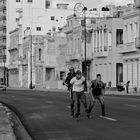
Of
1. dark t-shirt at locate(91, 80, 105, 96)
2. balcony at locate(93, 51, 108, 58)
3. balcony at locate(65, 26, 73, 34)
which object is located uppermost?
balcony at locate(65, 26, 73, 34)

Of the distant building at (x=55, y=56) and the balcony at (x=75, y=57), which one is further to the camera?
the distant building at (x=55, y=56)

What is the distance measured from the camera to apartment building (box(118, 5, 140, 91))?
71.6 meters

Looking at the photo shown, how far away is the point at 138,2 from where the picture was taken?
239 ft

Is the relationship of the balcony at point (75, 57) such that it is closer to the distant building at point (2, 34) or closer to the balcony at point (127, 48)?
the balcony at point (127, 48)

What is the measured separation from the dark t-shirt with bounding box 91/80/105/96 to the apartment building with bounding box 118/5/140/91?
1843 inches

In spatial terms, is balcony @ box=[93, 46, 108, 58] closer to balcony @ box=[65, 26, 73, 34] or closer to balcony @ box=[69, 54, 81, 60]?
balcony @ box=[69, 54, 81, 60]

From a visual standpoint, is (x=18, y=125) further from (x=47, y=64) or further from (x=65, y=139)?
(x=47, y=64)

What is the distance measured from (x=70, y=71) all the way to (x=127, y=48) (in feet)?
166

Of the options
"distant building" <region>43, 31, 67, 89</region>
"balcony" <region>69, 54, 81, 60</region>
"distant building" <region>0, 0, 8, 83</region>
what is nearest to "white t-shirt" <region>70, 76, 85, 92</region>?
"balcony" <region>69, 54, 81, 60</region>

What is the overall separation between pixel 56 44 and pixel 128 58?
121 feet

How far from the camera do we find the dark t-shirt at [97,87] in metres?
22.8

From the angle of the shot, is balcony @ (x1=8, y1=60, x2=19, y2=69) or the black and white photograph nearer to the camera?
the black and white photograph

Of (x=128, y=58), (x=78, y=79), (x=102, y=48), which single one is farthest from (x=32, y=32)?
(x=78, y=79)

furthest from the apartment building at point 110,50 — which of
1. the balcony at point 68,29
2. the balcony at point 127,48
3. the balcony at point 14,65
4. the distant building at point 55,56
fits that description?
the balcony at point 14,65
